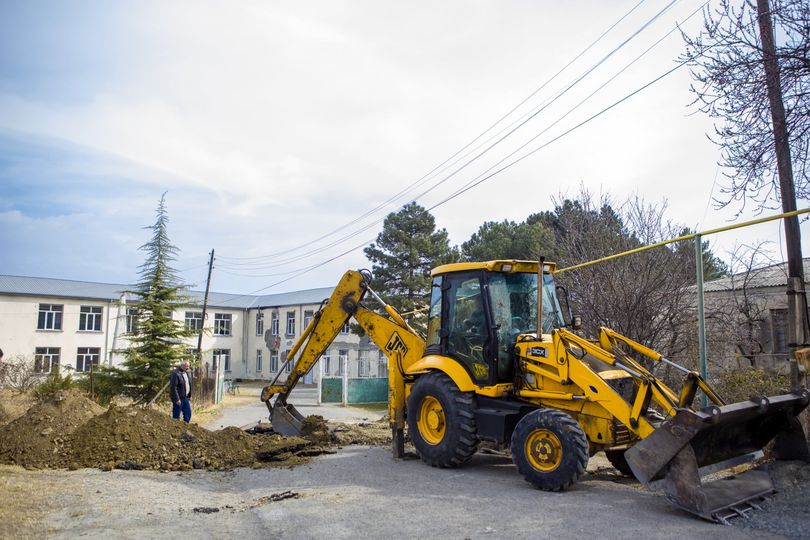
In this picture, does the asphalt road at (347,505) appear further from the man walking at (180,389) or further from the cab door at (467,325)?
the man walking at (180,389)

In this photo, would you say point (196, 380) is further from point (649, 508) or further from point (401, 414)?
point (649, 508)

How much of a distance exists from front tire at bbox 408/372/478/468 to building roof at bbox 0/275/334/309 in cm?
2813

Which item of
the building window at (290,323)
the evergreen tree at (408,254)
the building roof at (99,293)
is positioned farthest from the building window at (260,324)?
the evergreen tree at (408,254)

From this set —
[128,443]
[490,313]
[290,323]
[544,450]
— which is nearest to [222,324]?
[290,323]

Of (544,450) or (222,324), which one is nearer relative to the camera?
(544,450)

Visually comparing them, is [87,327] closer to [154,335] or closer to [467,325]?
[154,335]

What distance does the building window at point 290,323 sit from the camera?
170 ft

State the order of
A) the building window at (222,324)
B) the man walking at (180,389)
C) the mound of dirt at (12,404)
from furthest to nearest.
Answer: the building window at (222,324), the man walking at (180,389), the mound of dirt at (12,404)

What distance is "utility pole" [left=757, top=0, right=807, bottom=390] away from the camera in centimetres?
733

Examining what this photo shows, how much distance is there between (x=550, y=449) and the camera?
7336mm

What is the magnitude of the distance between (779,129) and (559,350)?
3630 millimetres

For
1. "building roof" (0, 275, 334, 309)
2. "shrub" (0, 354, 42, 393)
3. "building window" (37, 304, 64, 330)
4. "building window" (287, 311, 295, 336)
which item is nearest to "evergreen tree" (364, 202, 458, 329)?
"building roof" (0, 275, 334, 309)

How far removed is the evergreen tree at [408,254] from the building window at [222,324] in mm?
24851

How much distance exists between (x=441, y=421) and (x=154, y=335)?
551 inches
